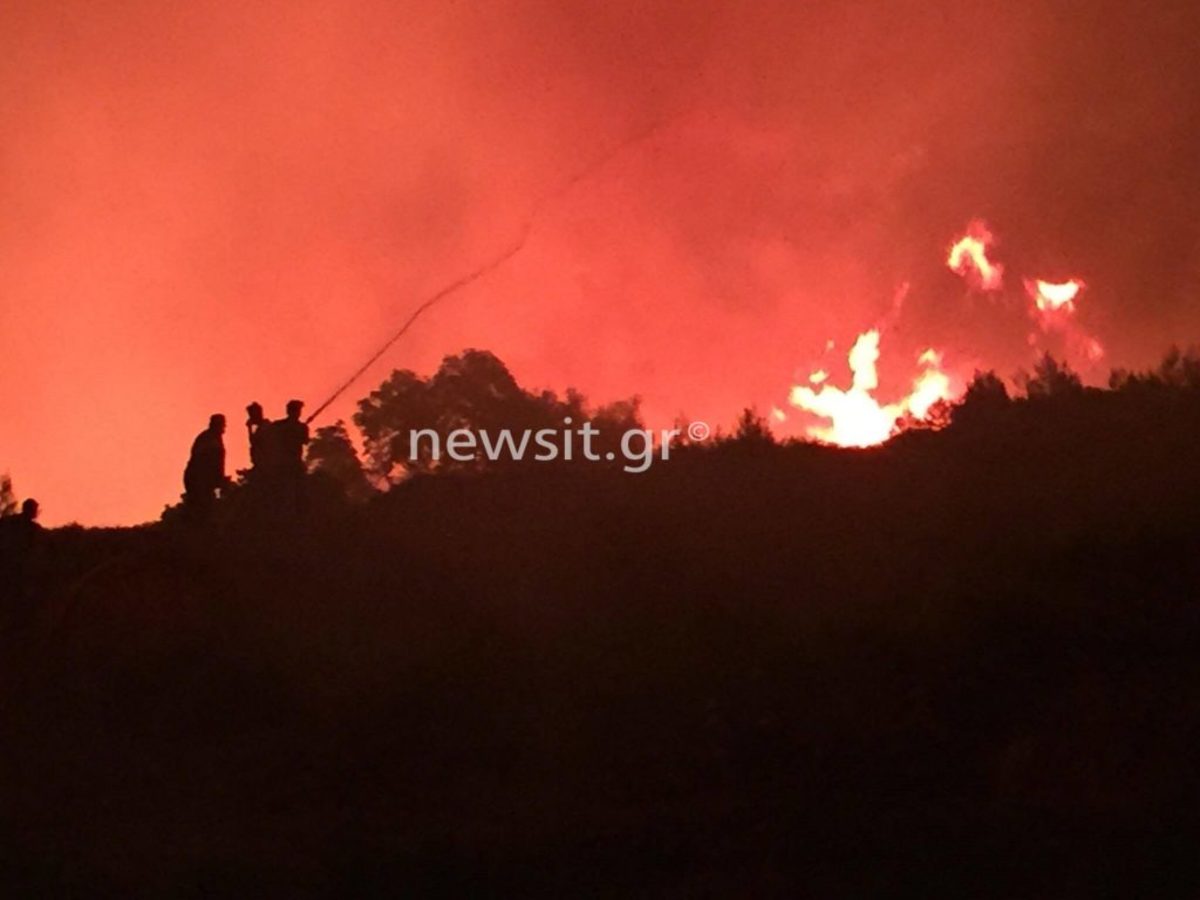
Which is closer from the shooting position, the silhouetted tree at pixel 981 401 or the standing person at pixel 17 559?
the standing person at pixel 17 559

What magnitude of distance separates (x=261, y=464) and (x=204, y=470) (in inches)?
33.8

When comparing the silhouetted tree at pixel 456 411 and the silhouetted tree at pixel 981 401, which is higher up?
the silhouetted tree at pixel 456 411

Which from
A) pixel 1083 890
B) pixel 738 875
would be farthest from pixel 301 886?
pixel 1083 890

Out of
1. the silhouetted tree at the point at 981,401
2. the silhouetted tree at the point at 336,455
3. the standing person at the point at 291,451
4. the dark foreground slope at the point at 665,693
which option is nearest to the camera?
the dark foreground slope at the point at 665,693

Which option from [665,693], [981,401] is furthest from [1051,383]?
[665,693]

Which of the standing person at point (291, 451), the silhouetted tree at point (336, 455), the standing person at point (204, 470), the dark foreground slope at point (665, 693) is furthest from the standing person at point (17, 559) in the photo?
the silhouetted tree at point (336, 455)

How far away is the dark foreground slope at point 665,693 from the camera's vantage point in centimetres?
1071

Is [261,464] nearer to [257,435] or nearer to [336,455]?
[257,435]

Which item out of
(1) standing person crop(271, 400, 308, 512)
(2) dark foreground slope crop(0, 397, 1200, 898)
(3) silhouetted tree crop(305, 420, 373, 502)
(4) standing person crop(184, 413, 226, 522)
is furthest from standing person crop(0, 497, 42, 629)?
(3) silhouetted tree crop(305, 420, 373, 502)

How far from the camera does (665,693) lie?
13.3 metres

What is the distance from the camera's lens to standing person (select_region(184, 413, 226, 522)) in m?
18.2

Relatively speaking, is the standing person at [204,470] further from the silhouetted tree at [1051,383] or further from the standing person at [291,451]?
the silhouetted tree at [1051,383]

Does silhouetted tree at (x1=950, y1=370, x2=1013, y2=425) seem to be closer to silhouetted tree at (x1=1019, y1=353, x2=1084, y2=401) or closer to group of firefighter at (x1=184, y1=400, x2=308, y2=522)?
silhouetted tree at (x1=1019, y1=353, x2=1084, y2=401)

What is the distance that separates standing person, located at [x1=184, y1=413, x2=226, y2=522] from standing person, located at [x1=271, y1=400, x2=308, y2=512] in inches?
33.1
